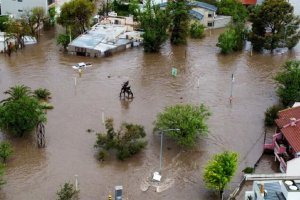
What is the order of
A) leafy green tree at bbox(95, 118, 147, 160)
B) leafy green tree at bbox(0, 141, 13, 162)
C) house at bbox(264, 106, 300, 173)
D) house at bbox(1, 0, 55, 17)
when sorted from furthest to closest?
house at bbox(1, 0, 55, 17), leafy green tree at bbox(95, 118, 147, 160), leafy green tree at bbox(0, 141, 13, 162), house at bbox(264, 106, 300, 173)

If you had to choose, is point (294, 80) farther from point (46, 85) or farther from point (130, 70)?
point (46, 85)

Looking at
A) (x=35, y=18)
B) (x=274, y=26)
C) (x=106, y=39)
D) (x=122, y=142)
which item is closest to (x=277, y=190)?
(x=122, y=142)

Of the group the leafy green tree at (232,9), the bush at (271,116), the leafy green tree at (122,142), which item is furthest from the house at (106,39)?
the bush at (271,116)

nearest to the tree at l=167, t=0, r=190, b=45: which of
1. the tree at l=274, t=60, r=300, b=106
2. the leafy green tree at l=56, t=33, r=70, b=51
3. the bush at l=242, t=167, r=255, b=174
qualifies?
the leafy green tree at l=56, t=33, r=70, b=51

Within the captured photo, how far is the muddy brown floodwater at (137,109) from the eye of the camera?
2528 cm

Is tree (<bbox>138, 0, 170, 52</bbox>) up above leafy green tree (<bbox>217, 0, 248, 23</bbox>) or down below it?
below

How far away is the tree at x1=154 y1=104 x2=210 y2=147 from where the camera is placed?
27562 millimetres

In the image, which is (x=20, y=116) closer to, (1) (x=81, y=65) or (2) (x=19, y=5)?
(1) (x=81, y=65)

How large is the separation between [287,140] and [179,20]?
2105cm

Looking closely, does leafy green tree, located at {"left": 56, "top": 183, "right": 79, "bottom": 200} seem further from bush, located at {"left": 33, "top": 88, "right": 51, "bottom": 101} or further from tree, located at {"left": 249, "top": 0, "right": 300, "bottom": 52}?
tree, located at {"left": 249, "top": 0, "right": 300, "bottom": 52}

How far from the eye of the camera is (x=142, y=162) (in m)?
27.1

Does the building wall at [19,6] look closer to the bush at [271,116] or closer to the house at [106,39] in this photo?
the house at [106,39]

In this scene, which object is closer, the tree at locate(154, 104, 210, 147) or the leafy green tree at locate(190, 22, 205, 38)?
the tree at locate(154, 104, 210, 147)

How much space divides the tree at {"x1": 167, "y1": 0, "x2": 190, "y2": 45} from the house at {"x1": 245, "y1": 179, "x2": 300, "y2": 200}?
84.4ft
